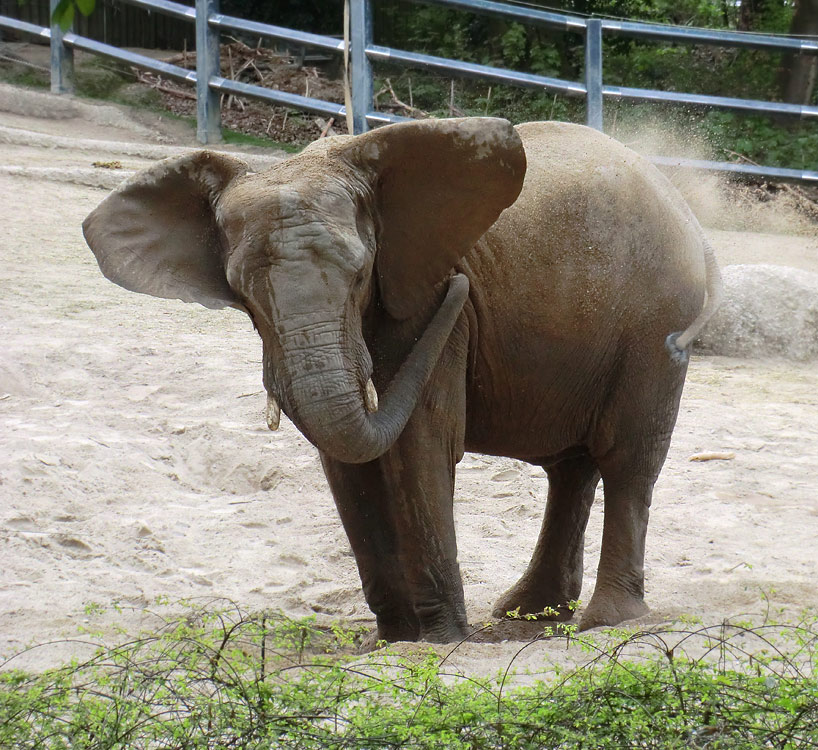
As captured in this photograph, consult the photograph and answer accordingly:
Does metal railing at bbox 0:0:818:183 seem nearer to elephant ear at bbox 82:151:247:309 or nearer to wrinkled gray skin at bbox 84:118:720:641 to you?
wrinkled gray skin at bbox 84:118:720:641

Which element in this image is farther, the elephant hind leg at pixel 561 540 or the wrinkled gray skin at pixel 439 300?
the elephant hind leg at pixel 561 540

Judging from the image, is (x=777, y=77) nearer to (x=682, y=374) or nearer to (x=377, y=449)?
(x=682, y=374)

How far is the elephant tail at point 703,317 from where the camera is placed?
4.92 metres

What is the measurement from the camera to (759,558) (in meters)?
5.94

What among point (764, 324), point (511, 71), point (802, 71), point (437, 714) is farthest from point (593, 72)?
point (437, 714)

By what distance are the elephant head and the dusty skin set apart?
107 cm

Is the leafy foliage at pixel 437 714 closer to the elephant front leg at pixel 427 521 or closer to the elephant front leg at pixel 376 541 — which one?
the elephant front leg at pixel 427 521

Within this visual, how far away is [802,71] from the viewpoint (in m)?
16.6

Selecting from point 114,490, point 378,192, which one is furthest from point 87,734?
point 114,490

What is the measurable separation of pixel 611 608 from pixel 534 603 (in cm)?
60

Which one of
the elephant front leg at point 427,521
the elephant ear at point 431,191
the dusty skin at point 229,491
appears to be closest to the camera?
the elephant ear at point 431,191

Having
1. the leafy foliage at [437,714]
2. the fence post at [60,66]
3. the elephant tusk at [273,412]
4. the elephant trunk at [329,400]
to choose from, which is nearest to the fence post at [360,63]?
the fence post at [60,66]

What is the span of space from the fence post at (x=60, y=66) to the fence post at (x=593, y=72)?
7.13m

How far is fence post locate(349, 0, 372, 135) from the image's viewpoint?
45.4ft
